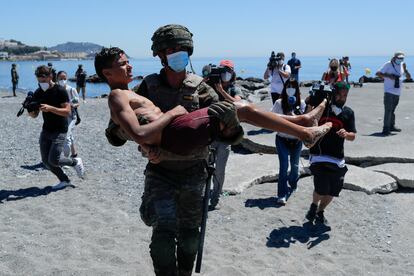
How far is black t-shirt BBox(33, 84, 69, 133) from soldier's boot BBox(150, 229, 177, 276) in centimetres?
474

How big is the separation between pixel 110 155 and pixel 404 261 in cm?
668

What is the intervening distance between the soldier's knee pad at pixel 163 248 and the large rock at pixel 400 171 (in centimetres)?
572

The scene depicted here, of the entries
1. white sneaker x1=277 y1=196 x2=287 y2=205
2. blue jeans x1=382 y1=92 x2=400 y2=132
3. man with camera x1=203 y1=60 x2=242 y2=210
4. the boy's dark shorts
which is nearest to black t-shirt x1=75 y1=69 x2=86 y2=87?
blue jeans x1=382 y1=92 x2=400 y2=132

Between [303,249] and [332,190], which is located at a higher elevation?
[332,190]

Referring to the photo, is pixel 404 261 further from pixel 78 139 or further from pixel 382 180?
pixel 78 139

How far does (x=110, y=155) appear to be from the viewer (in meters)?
10.6

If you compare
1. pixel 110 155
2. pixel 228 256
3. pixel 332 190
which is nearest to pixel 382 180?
pixel 332 190

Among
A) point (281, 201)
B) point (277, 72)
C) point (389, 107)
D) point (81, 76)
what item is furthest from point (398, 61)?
point (81, 76)

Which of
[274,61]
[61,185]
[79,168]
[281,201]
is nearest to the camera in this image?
[281,201]

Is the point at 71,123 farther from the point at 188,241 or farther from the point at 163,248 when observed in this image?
the point at 163,248

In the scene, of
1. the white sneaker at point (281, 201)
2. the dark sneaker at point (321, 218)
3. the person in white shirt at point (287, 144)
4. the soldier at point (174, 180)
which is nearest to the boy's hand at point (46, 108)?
the person in white shirt at point (287, 144)

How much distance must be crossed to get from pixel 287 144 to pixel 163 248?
13.4ft

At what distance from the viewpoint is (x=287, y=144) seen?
708cm

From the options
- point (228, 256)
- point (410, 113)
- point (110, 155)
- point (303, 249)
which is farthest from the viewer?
point (410, 113)
